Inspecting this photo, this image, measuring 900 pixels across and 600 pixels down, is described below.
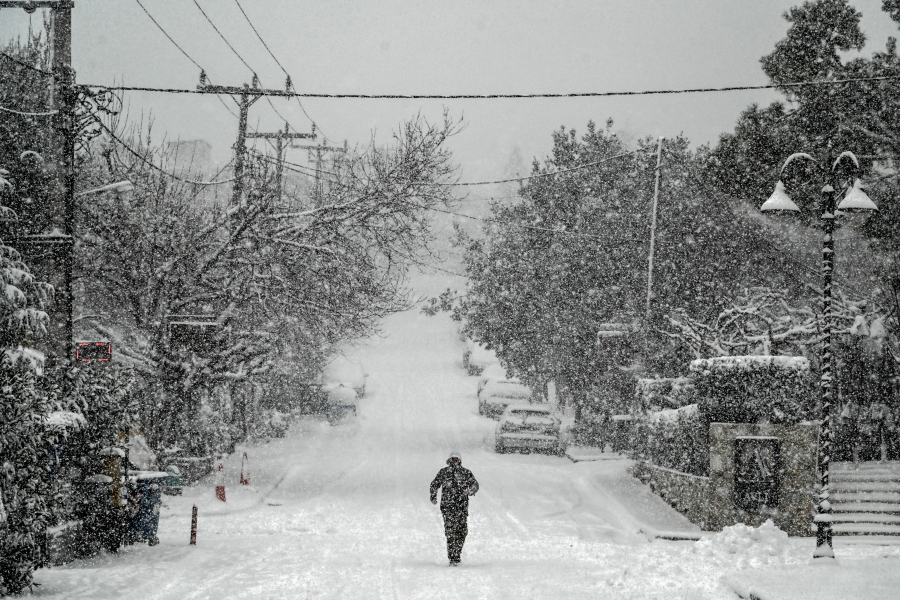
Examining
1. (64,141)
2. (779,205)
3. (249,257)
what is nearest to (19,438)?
(64,141)

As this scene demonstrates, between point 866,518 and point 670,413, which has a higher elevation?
point 670,413

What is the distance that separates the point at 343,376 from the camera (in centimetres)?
3991

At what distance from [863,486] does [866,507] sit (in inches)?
A: 24.8

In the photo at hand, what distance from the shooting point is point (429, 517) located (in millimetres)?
16250

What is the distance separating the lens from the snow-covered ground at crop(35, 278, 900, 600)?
9.44m

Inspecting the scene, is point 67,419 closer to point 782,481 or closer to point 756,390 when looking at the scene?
point 756,390

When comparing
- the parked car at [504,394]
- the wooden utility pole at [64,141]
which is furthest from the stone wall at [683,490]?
the parked car at [504,394]

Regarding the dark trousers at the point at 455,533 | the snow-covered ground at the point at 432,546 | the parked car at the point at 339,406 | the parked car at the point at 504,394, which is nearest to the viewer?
the snow-covered ground at the point at 432,546

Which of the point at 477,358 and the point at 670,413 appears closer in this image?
the point at 670,413

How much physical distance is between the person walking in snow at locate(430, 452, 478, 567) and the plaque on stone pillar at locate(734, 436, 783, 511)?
5.53 m

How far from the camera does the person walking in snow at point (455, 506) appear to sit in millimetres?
11451

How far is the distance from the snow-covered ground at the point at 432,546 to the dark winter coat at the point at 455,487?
2.46ft

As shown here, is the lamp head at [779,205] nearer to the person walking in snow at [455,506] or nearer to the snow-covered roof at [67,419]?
the person walking in snow at [455,506]

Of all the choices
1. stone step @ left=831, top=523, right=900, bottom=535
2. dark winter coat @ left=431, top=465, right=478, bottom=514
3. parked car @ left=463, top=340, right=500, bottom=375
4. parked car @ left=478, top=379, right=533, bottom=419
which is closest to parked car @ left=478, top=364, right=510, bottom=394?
parked car @ left=463, top=340, right=500, bottom=375
